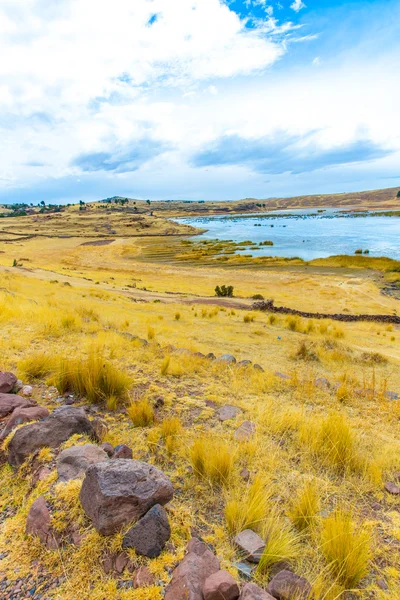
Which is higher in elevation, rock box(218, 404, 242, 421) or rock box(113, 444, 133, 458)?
rock box(113, 444, 133, 458)

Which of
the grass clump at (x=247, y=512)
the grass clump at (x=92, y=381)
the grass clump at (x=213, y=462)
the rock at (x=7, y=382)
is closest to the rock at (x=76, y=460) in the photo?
the grass clump at (x=213, y=462)

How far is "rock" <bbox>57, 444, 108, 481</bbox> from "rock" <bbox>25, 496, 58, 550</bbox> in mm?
345

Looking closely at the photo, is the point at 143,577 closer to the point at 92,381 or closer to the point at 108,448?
the point at 108,448

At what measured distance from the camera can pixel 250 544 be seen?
2.69m

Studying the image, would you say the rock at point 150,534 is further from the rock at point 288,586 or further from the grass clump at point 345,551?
the grass clump at point 345,551

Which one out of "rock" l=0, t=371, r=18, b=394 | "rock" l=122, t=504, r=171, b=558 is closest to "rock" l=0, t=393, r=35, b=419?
"rock" l=0, t=371, r=18, b=394

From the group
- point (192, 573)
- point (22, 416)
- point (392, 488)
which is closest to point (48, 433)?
point (22, 416)

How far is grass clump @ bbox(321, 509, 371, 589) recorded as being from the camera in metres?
2.50

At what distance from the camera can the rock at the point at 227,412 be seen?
533 cm

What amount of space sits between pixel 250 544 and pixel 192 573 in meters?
0.61

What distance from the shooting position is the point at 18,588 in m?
2.30

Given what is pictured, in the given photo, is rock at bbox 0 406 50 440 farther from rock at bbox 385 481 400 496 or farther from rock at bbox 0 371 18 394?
rock at bbox 385 481 400 496

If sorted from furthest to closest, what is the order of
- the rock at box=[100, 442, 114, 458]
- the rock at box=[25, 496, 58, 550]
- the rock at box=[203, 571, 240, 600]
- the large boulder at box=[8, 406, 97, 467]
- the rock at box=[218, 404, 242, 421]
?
the rock at box=[218, 404, 242, 421] → the rock at box=[100, 442, 114, 458] → the large boulder at box=[8, 406, 97, 467] → the rock at box=[25, 496, 58, 550] → the rock at box=[203, 571, 240, 600]

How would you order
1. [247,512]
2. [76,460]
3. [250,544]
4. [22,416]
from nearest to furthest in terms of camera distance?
[250,544]
[247,512]
[76,460]
[22,416]
